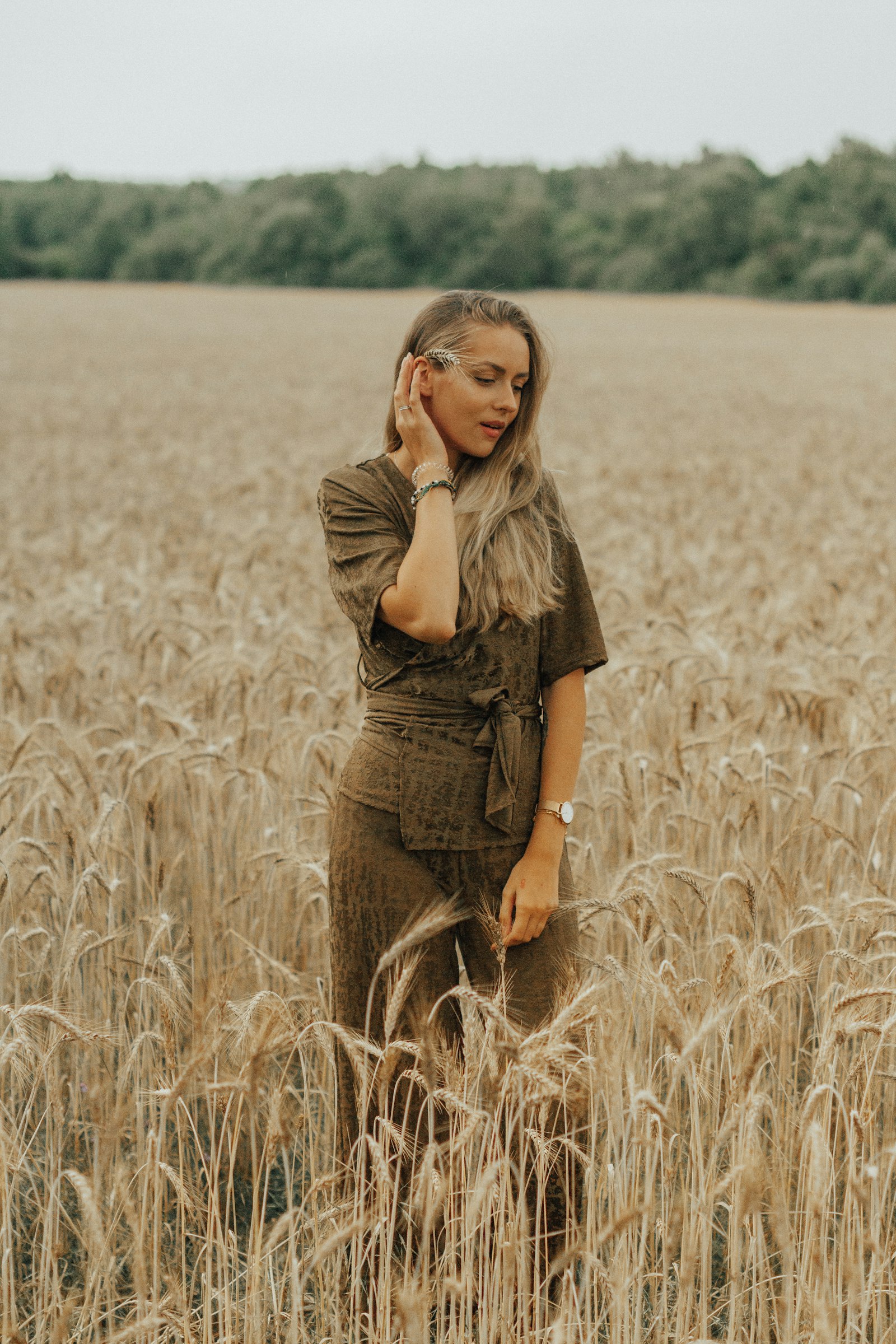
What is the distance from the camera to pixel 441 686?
2.14 m

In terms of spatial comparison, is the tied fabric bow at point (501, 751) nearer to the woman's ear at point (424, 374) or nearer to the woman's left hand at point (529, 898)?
the woman's left hand at point (529, 898)

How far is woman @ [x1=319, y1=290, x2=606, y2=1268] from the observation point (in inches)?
82.8

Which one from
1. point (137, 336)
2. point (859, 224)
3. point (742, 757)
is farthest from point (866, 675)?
point (859, 224)

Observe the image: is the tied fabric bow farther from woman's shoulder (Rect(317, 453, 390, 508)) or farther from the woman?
woman's shoulder (Rect(317, 453, 390, 508))

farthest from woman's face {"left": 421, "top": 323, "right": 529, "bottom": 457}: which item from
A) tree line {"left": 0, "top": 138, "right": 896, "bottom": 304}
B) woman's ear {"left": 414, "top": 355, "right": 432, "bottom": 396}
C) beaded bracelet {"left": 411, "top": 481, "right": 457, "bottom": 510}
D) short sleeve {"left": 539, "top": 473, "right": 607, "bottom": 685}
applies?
tree line {"left": 0, "top": 138, "right": 896, "bottom": 304}

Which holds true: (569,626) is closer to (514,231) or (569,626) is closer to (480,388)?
(480,388)

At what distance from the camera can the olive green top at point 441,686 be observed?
210 centimetres

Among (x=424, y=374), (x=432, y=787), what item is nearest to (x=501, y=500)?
(x=424, y=374)

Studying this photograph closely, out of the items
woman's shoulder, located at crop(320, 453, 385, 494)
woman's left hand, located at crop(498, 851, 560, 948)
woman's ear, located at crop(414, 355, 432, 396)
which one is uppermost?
woman's ear, located at crop(414, 355, 432, 396)

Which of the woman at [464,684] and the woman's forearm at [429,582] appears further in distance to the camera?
the woman at [464,684]

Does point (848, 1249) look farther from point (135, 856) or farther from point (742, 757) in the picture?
point (135, 856)

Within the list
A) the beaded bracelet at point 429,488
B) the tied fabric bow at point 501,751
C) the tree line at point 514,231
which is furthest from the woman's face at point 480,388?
the tree line at point 514,231

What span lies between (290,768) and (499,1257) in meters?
1.94

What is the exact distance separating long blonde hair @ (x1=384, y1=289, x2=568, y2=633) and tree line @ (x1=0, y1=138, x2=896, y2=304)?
55.1 meters
